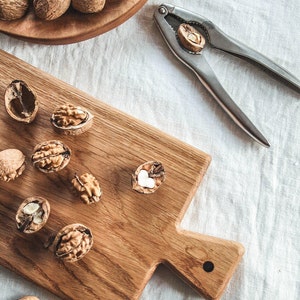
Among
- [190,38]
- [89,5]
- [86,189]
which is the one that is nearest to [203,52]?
[190,38]

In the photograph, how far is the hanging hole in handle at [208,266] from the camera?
1.01m

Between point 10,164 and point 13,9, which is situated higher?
point 13,9

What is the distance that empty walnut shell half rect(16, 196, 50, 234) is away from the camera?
999mm

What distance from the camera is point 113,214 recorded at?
104 centimetres

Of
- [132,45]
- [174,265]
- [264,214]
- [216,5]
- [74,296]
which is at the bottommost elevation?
[74,296]

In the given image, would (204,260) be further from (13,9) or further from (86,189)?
(13,9)

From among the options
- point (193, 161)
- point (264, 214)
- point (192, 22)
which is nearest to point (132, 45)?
point (192, 22)

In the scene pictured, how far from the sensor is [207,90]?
3.59 feet

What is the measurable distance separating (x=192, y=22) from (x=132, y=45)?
0.12 metres

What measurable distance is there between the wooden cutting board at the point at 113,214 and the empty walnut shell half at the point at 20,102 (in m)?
0.02

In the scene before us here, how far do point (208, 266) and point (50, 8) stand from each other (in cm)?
51

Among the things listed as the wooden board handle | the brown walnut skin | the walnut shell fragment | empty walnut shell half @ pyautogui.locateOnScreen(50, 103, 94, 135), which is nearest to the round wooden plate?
the brown walnut skin

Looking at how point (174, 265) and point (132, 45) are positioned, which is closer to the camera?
point (174, 265)

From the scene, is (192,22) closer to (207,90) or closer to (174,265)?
(207,90)
